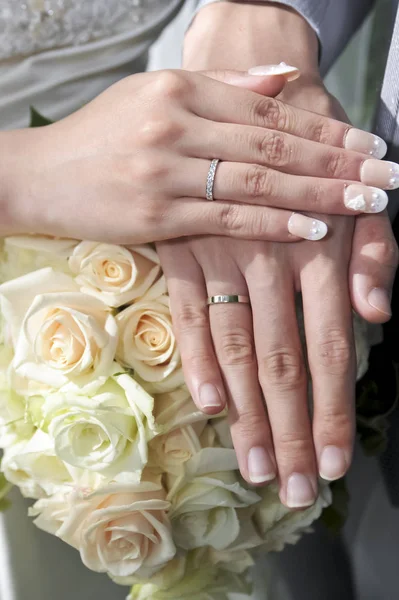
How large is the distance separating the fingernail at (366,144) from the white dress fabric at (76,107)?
0.39 metres

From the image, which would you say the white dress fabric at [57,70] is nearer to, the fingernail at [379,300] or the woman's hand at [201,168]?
the woman's hand at [201,168]

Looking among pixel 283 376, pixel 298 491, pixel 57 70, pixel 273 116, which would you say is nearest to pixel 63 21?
pixel 57 70

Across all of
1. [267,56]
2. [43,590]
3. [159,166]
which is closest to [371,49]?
[267,56]

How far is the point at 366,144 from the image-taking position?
Result: 622mm

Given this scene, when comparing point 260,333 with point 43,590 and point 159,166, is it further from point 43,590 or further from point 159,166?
point 43,590

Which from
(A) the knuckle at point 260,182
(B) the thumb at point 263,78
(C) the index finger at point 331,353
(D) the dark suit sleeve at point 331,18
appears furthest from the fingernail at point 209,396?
(D) the dark suit sleeve at point 331,18

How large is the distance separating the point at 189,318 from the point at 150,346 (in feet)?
0.24

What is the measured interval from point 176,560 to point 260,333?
0.27 m

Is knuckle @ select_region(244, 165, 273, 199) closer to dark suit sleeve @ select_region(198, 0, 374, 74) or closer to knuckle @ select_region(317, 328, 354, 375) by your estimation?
knuckle @ select_region(317, 328, 354, 375)

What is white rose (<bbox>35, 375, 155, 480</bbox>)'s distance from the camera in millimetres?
535

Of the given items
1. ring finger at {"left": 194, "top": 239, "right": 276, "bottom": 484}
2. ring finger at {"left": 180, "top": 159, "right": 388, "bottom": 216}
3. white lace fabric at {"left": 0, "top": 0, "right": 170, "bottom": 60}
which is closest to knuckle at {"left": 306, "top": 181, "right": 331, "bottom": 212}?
ring finger at {"left": 180, "top": 159, "right": 388, "bottom": 216}

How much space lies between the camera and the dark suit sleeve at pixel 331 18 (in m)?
0.75

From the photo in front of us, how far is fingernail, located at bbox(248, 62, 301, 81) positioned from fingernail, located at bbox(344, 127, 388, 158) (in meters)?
0.09

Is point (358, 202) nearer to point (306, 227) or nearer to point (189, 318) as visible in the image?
point (306, 227)
